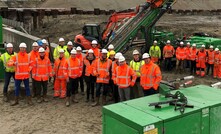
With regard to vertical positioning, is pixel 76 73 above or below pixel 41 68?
below

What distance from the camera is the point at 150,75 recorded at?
831cm

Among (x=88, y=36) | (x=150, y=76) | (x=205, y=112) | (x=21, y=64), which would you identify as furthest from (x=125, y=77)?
(x=88, y=36)

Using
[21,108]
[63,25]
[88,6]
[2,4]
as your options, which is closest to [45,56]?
[21,108]

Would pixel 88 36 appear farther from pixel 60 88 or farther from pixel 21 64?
pixel 21 64

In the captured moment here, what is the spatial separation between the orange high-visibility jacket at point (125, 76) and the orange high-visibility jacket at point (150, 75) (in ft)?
1.22

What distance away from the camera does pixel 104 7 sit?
4700 centimetres

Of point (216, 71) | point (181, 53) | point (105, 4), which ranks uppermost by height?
point (105, 4)

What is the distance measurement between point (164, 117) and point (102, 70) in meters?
5.15

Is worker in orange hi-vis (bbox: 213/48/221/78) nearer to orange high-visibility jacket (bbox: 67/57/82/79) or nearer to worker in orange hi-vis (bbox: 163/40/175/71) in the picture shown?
worker in orange hi-vis (bbox: 163/40/175/71)

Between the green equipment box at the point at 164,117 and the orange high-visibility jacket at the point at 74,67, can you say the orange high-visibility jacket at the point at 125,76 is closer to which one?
the orange high-visibility jacket at the point at 74,67

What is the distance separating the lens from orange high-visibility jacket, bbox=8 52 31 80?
9711 millimetres

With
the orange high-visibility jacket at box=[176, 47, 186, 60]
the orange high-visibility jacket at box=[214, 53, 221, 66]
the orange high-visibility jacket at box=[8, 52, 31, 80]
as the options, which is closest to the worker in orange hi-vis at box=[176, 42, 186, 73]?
the orange high-visibility jacket at box=[176, 47, 186, 60]

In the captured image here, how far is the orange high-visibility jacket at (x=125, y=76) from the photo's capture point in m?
8.73

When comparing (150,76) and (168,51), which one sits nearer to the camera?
(150,76)
